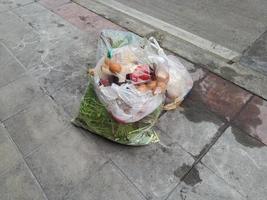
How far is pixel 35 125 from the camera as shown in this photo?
2.43 metres

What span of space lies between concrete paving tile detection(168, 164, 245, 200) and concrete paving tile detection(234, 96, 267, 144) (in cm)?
63

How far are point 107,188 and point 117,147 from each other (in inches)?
15.3

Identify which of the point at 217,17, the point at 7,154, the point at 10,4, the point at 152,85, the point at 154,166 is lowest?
the point at 10,4

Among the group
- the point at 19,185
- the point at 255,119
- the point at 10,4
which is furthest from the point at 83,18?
the point at 255,119

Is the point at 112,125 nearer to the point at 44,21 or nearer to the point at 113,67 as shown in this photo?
the point at 113,67

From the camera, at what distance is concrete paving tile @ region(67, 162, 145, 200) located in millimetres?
1934

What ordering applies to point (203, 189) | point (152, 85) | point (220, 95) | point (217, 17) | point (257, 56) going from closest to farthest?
point (203, 189) → point (152, 85) → point (220, 95) → point (257, 56) → point (217, 17)

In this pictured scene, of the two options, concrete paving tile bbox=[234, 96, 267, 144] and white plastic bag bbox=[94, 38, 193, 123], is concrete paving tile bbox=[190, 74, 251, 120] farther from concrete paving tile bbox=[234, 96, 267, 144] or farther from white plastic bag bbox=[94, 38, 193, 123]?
white plastic bag bbox=[94, 38, 193, 123]

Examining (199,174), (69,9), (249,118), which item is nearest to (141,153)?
(199,174)

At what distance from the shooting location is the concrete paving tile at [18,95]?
258 cm

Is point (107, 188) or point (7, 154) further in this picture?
point (7, 154)

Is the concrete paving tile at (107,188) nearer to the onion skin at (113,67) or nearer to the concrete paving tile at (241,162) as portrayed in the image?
the concrete paving tile at (241,162)

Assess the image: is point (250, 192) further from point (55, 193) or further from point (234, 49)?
point (234, 49)

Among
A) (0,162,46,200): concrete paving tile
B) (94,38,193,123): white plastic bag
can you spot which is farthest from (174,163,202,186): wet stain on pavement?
(0,162,46,200): concrete paving tile
